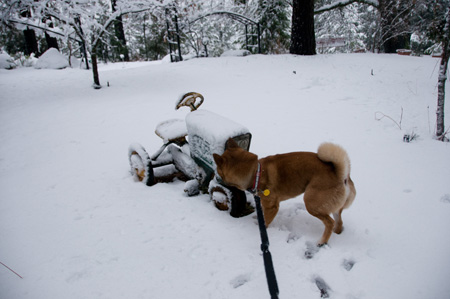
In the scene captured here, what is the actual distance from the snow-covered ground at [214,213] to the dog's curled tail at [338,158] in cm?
76

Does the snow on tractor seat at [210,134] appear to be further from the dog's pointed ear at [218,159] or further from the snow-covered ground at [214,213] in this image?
the snow-covered ground at [214,213]

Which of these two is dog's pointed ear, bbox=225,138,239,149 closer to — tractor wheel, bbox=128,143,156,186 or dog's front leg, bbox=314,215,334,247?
dog's front leg, bbox=314,215,334,247

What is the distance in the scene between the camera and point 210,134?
279 cm

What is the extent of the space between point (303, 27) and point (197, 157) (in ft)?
31.8

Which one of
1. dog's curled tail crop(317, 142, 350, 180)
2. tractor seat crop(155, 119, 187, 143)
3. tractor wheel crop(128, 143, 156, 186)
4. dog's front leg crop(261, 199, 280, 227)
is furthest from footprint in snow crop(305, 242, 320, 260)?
tractor wheel crop(128, 143, 156, 186)

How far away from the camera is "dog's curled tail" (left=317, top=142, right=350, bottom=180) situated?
2150mm

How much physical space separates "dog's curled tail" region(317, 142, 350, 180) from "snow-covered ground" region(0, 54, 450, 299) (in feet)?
2.50

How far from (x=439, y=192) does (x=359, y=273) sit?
1.83 m

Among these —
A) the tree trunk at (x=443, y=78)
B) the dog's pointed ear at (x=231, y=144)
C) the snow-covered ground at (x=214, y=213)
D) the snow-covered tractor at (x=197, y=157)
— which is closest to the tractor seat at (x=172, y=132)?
the snow-covered tractor at (x=197, y=157)

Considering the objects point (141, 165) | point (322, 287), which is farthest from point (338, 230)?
point (141, 165)

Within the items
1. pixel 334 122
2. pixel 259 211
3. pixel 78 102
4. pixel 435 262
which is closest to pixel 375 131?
pixel 334 122

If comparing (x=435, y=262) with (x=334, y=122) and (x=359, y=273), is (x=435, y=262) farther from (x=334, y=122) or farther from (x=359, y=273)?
(x=334, y=122)

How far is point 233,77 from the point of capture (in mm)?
9156

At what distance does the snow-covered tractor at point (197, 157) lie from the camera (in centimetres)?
280
